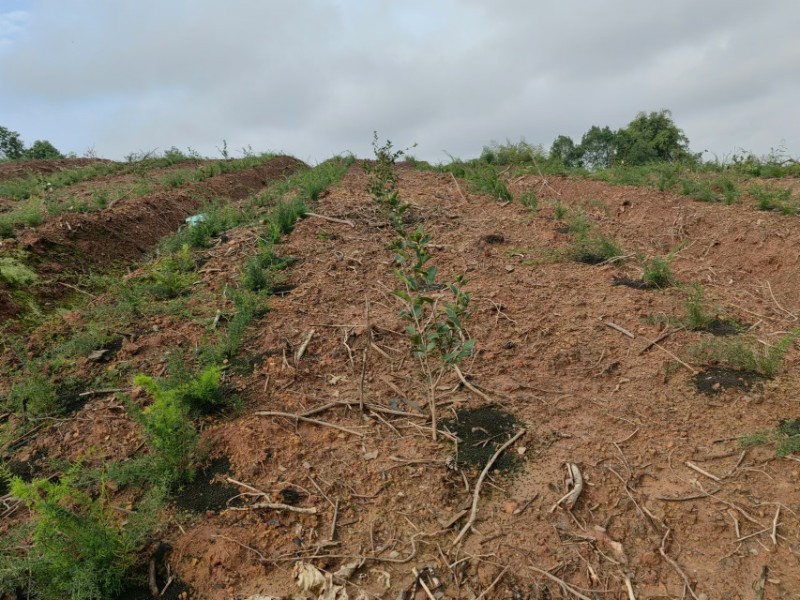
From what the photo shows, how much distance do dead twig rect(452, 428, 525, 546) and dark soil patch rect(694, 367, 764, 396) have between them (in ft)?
3.70

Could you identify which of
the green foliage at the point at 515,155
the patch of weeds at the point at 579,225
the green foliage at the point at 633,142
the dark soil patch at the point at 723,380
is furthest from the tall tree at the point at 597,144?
the dark soil patch at the point at 723,380

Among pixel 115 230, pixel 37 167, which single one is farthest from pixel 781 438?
pixel 37 167

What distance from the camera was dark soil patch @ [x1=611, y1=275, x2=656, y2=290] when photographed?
13.6 ft

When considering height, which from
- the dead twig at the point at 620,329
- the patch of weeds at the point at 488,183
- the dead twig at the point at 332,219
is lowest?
the dead twig at the point at 620,329

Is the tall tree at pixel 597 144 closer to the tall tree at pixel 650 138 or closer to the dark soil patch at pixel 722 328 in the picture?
the tall tree at pixel 650 138

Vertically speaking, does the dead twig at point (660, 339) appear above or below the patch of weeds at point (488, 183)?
below

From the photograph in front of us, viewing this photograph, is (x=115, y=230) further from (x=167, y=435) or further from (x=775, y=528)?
(x=775, y=528)

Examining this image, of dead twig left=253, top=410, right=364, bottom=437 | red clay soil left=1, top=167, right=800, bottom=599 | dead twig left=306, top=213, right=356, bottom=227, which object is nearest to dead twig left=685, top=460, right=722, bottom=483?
red clay soil left=1, top=167, right=800, bottom=599

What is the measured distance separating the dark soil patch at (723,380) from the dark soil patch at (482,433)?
113 centimetres

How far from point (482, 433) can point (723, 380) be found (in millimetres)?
1457

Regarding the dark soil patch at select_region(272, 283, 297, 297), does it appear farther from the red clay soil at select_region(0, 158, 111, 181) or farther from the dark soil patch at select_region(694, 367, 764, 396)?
the red clay soil at select_region(0, 158, 111, 181)

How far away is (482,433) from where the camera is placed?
273cm

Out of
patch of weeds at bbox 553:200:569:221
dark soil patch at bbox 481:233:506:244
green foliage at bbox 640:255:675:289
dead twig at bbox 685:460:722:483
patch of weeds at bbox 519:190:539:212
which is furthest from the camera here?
patch of weeds at bbox 519:190:539:212

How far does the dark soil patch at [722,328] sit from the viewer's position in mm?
3418
